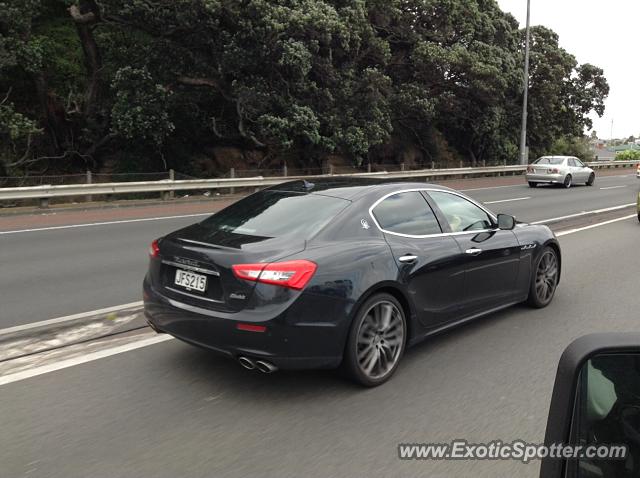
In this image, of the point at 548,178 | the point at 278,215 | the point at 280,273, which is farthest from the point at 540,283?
the point at 548,178

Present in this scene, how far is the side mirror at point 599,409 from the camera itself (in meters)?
1.43

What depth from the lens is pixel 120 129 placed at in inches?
821

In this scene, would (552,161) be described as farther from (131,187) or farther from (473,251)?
(473,251)

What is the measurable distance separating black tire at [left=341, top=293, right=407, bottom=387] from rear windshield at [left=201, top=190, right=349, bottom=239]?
2.20ft

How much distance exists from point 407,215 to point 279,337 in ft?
5.57

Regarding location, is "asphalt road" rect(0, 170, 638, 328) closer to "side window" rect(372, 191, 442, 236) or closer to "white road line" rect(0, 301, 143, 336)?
"white road line" rect(0, 301, 143, 336)

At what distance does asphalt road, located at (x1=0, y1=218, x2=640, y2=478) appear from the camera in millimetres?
3047

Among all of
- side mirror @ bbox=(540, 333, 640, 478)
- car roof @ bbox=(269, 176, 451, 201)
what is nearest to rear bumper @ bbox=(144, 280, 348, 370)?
car roof @ bbox=(269, 176, 451, 201)

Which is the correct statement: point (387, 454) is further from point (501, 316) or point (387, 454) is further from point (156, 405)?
point (501, 316)

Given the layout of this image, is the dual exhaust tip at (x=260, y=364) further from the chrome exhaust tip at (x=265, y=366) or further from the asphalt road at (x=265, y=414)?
the asphalt road at (x=265, y=414)

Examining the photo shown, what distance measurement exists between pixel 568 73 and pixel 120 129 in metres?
30.7

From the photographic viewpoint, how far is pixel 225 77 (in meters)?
22.6

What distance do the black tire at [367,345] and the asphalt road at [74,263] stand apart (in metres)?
3.37

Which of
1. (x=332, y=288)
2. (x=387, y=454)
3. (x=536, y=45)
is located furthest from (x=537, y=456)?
(x=536, y=45)
